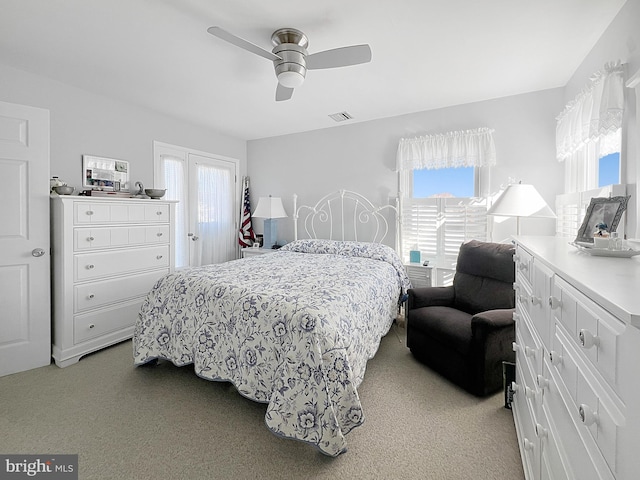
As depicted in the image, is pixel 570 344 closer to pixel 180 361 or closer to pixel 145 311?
pixel 180 361

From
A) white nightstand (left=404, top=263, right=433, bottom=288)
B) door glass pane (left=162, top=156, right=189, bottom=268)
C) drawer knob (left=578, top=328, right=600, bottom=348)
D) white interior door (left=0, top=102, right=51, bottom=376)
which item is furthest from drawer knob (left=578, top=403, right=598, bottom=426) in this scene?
door glass pane (left=162, top=156, right=189, bottom=268)

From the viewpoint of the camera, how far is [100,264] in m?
2.86

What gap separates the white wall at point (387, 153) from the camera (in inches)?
124

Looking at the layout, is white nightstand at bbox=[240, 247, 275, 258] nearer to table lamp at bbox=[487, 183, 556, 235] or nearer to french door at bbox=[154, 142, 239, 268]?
french door at bbox=[154, 142, 239, 268]

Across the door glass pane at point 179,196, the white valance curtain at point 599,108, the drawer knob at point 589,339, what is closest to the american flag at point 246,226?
the door glass pane at point 179,196

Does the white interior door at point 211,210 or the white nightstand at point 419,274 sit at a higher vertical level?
the white interior door at point 211,210

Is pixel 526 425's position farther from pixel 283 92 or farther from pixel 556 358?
pixel 283 92

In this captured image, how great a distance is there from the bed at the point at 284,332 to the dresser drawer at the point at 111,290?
0.69m

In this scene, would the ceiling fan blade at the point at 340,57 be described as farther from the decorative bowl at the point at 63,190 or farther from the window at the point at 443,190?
the decorative bowl at the point at 63,190

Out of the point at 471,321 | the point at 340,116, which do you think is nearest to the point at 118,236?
the point at 340,116

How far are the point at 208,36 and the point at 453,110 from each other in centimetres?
271

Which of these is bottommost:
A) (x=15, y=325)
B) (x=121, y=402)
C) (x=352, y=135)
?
(x=121, y=402)

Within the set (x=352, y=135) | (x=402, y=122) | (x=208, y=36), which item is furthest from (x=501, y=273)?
(x=208, y=36)

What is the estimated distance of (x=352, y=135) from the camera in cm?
421
